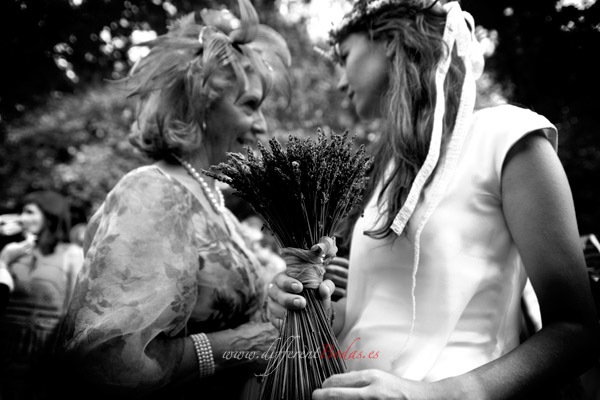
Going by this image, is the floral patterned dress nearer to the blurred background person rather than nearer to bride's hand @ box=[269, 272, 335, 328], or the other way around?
the blurred background person

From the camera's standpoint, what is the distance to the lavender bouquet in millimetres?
1451

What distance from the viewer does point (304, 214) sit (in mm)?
1492

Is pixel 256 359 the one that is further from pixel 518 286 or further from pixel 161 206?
pixel 518 286

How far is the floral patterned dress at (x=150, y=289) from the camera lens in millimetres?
1772

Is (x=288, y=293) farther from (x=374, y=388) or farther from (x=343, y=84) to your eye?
(x=343, y=84)

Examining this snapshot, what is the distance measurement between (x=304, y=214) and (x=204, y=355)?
908 mm

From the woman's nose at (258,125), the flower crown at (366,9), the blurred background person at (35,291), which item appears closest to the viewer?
the flower crown at (366,9)

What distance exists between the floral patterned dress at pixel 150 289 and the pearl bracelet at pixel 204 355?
72mm

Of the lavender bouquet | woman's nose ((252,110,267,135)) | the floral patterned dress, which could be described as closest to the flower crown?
woman's nose ((252,110,267,135))

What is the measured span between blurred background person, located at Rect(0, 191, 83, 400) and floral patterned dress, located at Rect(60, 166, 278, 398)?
34cm

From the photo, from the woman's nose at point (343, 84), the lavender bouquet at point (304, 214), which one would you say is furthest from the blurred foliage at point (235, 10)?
the lavender bouquet at point (304, 214)

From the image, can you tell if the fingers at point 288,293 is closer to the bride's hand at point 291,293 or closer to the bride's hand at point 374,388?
the bride's hand at point 291,293

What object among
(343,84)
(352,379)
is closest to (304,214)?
(352,379)

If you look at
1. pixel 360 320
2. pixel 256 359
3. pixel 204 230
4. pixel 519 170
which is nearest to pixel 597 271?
pixel 519 170
